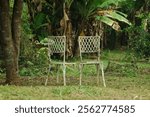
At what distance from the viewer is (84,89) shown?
9.40 meters

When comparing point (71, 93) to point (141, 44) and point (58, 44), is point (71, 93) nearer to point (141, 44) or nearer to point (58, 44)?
point (58, 44)

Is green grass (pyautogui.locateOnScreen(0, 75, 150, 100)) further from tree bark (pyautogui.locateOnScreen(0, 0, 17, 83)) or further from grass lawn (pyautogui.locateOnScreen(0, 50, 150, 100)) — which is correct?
tree bark (pyautogui.locateOnScreen(0, 0, 17, 83))

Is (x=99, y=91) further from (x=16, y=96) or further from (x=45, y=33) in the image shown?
(x=45, y=33)

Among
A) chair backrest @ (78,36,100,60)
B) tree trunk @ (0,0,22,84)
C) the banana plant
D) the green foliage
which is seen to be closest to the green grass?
tree trunk @ (0,0,22,84)

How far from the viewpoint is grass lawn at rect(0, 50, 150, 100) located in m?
8.57

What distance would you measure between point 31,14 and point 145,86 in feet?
27.7

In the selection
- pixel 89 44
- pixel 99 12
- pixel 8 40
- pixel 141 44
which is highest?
pixel 99 12

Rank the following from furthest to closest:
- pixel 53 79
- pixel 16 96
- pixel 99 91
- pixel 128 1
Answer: pixel 128 1 → pixel 53 79 → pixel 99 91 → pixel 16 96

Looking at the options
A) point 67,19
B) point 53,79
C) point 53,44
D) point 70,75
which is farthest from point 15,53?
point 67,19

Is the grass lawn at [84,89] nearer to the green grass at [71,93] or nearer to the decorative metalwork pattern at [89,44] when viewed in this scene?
the green grass at [71,93]

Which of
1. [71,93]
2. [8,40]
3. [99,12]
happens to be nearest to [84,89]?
[71,93]

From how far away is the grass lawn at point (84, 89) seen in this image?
8.57 meters

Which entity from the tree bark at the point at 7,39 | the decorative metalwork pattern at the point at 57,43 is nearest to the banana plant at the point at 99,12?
the decorative metalwork pattern at the point at 57,43

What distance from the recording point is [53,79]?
11.9 m
